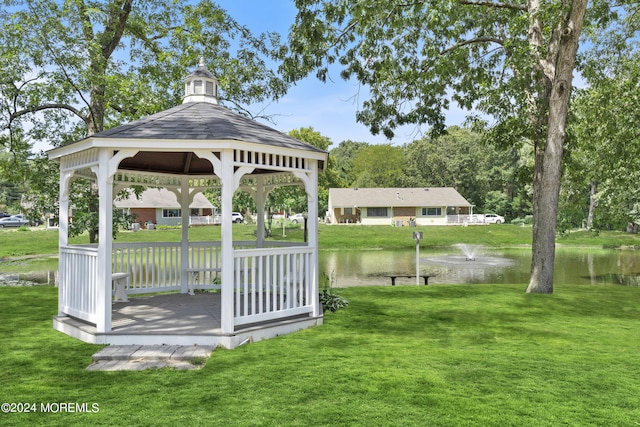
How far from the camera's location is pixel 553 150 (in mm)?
10789

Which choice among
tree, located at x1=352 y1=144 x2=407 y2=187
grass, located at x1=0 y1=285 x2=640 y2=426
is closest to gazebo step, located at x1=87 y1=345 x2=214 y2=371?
grass, located at x1=0 y1=285 x2=640 y2=426

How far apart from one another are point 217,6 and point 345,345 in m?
13.0

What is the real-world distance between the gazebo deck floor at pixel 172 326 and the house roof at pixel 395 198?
41608 millimetres

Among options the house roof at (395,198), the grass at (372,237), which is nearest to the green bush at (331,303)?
the grass at (372,237)

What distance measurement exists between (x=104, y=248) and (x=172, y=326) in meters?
1.47

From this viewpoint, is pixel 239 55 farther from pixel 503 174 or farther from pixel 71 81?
pixel 503 174

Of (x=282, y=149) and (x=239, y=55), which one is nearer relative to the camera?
(x=282, y=149)

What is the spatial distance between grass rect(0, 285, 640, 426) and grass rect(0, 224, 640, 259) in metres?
27.3

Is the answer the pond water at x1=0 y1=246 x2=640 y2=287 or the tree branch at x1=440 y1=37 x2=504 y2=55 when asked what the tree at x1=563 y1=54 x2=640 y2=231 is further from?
the pond water at x1=0 y1=246 x2=640 y2=287

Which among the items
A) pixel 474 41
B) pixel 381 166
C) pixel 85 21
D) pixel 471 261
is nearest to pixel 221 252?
pixel 474 41

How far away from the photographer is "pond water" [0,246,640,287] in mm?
19250

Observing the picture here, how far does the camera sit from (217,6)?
50.5 feet

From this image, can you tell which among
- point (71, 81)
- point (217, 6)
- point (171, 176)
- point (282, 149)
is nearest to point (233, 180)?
point (282, 149)

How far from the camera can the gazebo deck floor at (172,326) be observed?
618cm
